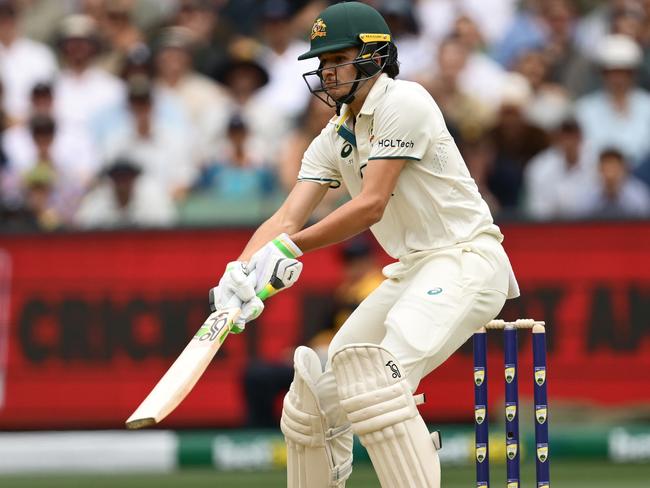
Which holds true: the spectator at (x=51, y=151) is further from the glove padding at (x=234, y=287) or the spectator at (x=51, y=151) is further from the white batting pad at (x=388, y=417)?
the white batting pad at (x=388, y=417)

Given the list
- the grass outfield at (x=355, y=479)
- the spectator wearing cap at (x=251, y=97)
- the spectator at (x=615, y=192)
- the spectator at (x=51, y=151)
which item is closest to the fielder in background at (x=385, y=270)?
the grass outfield at (x=355, y=479)

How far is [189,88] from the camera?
9.84 m

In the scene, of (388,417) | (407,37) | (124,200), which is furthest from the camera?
(407,37)

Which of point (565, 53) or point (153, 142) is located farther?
point (565, 53)

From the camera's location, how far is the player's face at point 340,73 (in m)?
4.76

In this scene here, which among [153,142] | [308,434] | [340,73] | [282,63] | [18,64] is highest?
[18,64]

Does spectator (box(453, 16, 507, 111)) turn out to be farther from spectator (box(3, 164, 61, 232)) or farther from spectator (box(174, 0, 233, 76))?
spectator (box(3, 164, 61, 232))

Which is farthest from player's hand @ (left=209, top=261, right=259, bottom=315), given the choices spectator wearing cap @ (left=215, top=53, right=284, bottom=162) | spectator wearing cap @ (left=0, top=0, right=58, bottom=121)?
A: spectator wearing cap @ (left=0, top=0, right=58, bottom=121)

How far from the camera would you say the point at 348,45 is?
472 cm

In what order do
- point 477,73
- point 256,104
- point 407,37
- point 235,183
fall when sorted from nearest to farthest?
point 235,183 < point 256,104 < point 477,73 < point 407,37

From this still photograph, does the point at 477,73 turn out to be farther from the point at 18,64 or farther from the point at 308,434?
the point at 308,434

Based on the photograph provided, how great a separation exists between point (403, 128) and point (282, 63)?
5414mm

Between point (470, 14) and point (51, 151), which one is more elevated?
point (470, 14)

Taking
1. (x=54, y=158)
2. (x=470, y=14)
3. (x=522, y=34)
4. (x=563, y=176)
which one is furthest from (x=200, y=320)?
(x=522, y=34)
